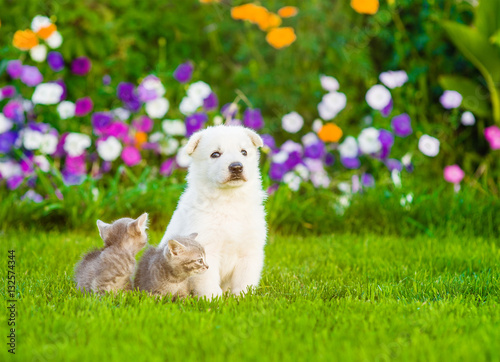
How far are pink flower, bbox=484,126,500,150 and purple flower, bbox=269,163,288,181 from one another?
2099mm

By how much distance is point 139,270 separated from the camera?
3.70 m

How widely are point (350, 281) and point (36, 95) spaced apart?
371 cm

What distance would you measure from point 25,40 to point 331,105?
10.2ft

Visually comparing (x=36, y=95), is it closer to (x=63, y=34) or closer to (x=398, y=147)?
(x=63, y=34)

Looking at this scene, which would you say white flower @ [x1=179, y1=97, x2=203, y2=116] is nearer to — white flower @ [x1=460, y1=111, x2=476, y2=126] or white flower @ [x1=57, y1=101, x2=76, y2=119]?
white flower @ [x1=57, y1=101, x2=76, y2=119]

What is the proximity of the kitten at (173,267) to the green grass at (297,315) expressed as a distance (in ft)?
0.44

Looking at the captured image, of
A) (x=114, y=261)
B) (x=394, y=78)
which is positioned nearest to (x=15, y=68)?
(x=114, y=261)

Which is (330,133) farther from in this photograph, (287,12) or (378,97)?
(287,12)

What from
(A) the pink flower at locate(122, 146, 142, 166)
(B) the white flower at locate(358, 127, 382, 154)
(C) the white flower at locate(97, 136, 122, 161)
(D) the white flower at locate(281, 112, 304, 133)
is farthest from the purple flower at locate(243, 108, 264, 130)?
(C) the white flower at locate(97, 136, 122, 161)

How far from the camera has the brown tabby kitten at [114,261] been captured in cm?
345

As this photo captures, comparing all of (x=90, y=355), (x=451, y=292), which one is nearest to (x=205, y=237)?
(x=90, y=355)

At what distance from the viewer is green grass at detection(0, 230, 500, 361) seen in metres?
2.58

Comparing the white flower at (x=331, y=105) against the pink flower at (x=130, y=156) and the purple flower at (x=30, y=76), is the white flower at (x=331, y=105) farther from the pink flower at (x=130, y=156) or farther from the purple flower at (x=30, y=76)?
the purple flower at (x=30, y=76)

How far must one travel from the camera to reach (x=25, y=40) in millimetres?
6152
